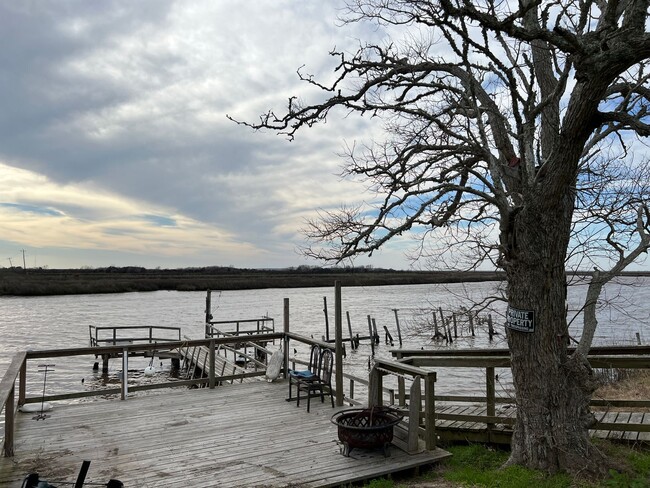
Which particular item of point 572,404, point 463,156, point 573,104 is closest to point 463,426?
point 572,404

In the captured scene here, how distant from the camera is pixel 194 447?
6.12 metres

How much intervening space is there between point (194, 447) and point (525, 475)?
12.4 ft

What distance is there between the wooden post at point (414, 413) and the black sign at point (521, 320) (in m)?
1.26

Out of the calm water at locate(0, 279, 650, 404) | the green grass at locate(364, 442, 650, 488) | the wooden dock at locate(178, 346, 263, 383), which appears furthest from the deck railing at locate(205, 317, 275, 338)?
the green grass at locate(364, 442, 650, 488)

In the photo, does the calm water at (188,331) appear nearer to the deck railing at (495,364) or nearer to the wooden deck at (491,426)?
the deck railing at (495,364)

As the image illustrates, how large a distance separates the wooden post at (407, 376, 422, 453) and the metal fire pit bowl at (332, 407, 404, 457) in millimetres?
168

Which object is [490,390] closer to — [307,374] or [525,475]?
[525,475]

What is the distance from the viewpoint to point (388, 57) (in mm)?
7375

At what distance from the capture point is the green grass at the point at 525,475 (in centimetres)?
502

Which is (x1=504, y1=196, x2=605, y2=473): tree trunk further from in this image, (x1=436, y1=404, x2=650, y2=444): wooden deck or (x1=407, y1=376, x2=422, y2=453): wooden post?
(x1=407, y1=376, x2=422, y2=453): wooden post

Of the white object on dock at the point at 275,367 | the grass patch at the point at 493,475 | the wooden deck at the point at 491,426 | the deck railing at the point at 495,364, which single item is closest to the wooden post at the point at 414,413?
the grass patch at the point at 493,475

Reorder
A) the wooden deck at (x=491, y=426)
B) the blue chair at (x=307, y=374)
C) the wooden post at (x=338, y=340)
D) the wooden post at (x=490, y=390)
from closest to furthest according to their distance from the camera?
1. the wooden deck at (x=491, y=426)
2. the wooden post at (x=490, y=390)
3. the wooden post at (x=338, y=340)
4. the blue chair at (x=307, y=374)

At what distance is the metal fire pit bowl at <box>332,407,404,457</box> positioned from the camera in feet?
18.8

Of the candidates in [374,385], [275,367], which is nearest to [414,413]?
[374,385]
